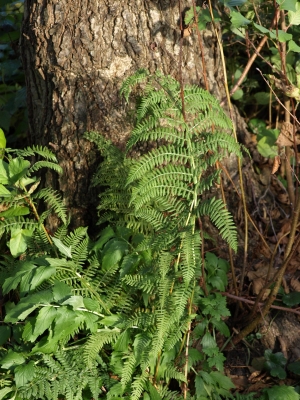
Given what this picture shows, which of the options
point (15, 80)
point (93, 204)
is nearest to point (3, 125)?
point (15, 80)

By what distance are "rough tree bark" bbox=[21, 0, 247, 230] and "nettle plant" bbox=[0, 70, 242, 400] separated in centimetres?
33

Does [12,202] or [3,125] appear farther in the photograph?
[3,125]

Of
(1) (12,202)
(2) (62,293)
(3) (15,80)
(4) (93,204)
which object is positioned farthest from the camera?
(3) (15,80)

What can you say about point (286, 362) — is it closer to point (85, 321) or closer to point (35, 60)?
point (85, 321)

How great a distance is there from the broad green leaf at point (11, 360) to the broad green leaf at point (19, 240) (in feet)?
1.61

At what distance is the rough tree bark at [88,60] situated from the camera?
10.1 feet

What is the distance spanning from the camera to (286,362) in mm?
3023

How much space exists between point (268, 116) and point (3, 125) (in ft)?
6.46

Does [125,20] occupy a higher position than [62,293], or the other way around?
[125,20]

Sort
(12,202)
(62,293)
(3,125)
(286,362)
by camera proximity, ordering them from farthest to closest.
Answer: (3,125) → (286,362) → (12,202) → (62,293)

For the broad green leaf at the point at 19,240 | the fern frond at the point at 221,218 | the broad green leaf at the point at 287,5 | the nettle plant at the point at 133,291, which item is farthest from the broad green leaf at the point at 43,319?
the broad green leaf at the point at 287,5

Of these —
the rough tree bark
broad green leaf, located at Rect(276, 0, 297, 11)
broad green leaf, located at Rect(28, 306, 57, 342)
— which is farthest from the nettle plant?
broad green leaf, located at Rect(276, 0, 297, 11)

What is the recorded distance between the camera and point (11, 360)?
2.48 meters

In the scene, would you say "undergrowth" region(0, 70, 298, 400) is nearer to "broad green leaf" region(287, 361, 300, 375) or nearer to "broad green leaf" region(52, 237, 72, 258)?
"broad green leaf" region(52, 237, 72, 258)
